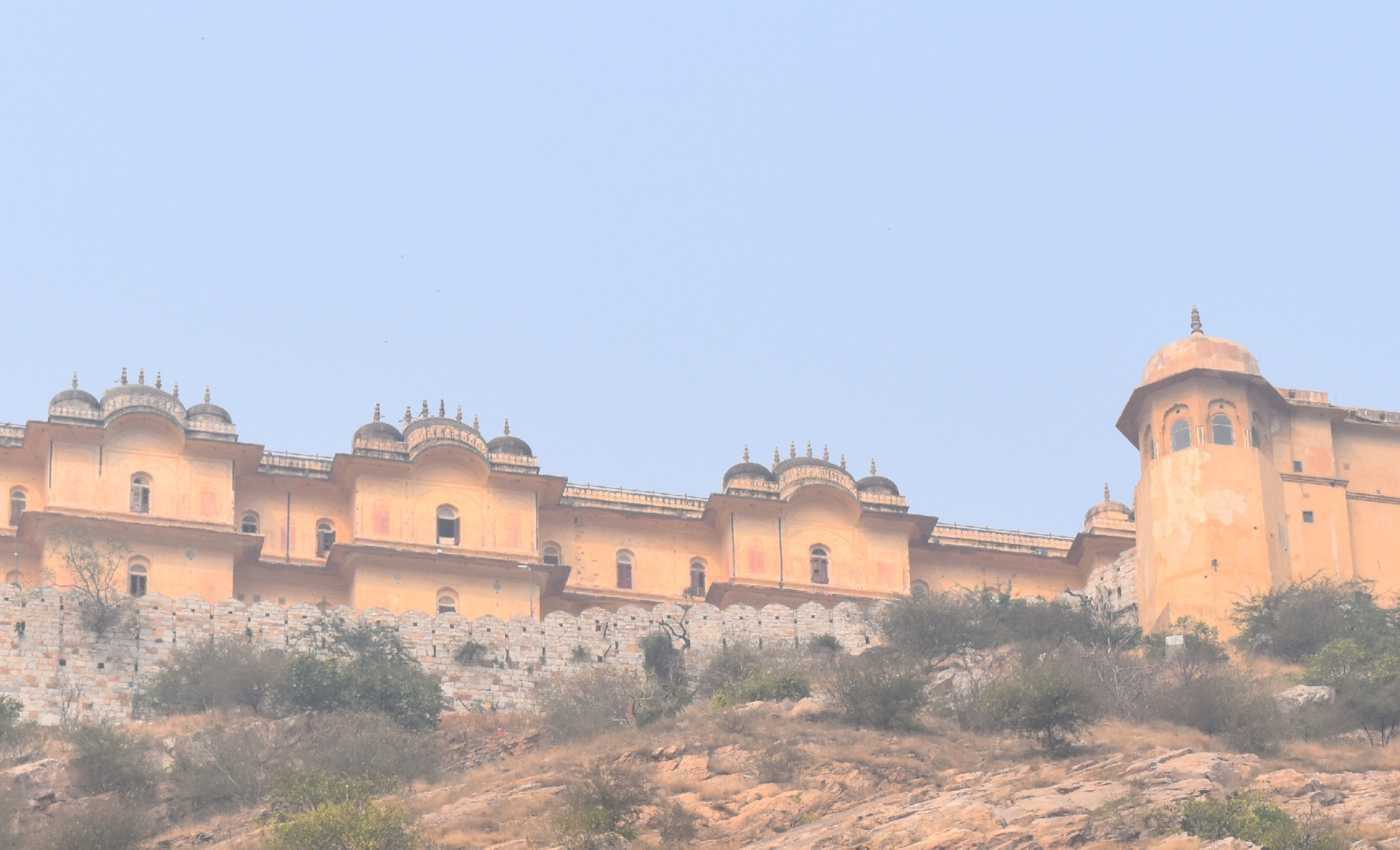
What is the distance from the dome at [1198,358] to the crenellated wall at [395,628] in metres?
6.93

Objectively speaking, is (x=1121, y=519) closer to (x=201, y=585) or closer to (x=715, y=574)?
(x=715, y=574)

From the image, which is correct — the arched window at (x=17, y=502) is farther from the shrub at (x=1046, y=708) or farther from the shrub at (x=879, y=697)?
the shrub at (x=1046, y=708)

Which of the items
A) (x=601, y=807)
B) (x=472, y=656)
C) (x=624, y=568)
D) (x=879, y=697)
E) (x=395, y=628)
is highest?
(x=624, y=568)

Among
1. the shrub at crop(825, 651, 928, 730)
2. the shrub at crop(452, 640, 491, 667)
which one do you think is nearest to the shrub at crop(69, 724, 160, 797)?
the shrub at crop(452, 640, 491, 667)

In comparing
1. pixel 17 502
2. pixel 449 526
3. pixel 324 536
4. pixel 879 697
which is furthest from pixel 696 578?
pixel 879 697

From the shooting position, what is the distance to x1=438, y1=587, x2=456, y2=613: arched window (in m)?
60.9

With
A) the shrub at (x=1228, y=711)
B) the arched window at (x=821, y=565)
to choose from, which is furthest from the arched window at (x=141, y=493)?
the shrub at (x=1228, y=711)

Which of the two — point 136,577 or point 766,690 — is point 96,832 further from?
point 136,577

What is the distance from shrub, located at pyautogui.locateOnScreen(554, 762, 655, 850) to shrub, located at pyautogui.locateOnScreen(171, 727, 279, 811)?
256 inches

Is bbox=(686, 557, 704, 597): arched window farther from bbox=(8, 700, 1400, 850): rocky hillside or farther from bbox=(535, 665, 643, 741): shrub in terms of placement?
bbox=(8, 700, 1400, 850): rocky hillside

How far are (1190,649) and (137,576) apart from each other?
20.0 meters

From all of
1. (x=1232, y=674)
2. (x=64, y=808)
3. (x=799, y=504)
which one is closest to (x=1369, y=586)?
(x=1232, y=674)

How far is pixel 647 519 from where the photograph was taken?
64.9 meters

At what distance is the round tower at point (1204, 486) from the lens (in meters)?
55.5
